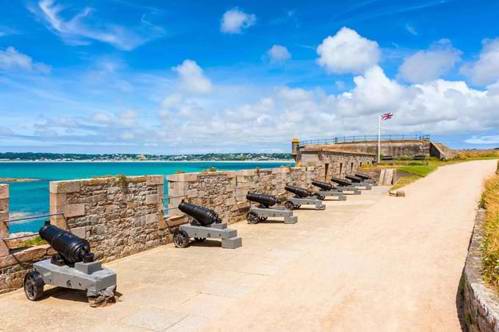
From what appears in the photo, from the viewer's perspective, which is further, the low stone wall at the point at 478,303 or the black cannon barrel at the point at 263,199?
the black cannon barrel at the point at 263,199

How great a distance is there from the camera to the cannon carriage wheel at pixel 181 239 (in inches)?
364

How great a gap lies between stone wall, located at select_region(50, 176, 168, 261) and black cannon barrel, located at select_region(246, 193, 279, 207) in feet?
12.8

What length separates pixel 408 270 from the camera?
7.32m

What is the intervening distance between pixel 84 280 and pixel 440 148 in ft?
150

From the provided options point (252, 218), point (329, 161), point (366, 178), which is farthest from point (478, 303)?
point (366, 178)

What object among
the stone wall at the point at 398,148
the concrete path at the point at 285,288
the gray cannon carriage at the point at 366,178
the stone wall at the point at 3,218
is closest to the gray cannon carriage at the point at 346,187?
the gray cannon carriage at the point at 366,178

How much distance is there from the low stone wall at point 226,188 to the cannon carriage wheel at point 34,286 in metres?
4.32

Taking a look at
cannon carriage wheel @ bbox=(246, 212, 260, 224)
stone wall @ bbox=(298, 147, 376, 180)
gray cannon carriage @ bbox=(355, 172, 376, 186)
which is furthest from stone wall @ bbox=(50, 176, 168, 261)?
gray cannon carriage @ bbox=(355, 172, 376, 186)

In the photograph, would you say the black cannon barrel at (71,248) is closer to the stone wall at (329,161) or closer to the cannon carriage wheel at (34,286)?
the cannon carriage wheel at (34,286)

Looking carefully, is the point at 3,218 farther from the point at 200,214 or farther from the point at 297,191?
the point at 297,191

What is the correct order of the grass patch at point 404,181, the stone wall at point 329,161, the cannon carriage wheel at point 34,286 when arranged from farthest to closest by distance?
1. the grass patch at point 404,181
2. the stone wall at point 329,161
3. the cannon carriage wheel at point 34,286

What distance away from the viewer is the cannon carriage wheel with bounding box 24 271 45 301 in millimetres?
5844

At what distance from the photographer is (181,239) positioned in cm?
927

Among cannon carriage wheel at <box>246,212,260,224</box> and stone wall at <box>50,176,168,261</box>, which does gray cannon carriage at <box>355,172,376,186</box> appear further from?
stone wall at <box>50,176,168,261</box>
